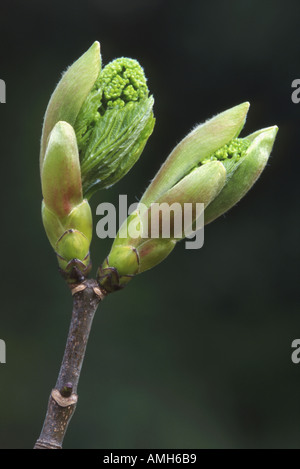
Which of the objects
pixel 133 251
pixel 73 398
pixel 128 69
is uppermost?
pixel 128 69

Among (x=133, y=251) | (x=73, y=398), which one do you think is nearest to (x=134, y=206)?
(x=133, y=251)

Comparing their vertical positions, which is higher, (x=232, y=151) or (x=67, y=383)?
(x=232, y=151)

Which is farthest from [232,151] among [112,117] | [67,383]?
[67,383]

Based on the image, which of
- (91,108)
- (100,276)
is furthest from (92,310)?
(91,108)

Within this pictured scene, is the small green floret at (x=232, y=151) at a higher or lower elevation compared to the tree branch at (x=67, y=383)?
higher

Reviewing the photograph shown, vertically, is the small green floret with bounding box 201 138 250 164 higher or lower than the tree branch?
higher

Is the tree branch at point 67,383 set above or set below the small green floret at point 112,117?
below

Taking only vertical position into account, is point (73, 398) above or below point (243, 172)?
below

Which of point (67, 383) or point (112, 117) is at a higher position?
point (112, 117)

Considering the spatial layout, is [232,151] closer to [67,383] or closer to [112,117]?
[112,117]

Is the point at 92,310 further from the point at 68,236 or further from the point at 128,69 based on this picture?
the point at 128,69

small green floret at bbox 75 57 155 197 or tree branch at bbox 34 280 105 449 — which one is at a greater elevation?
small green floret at bbox 75 57 155 197
